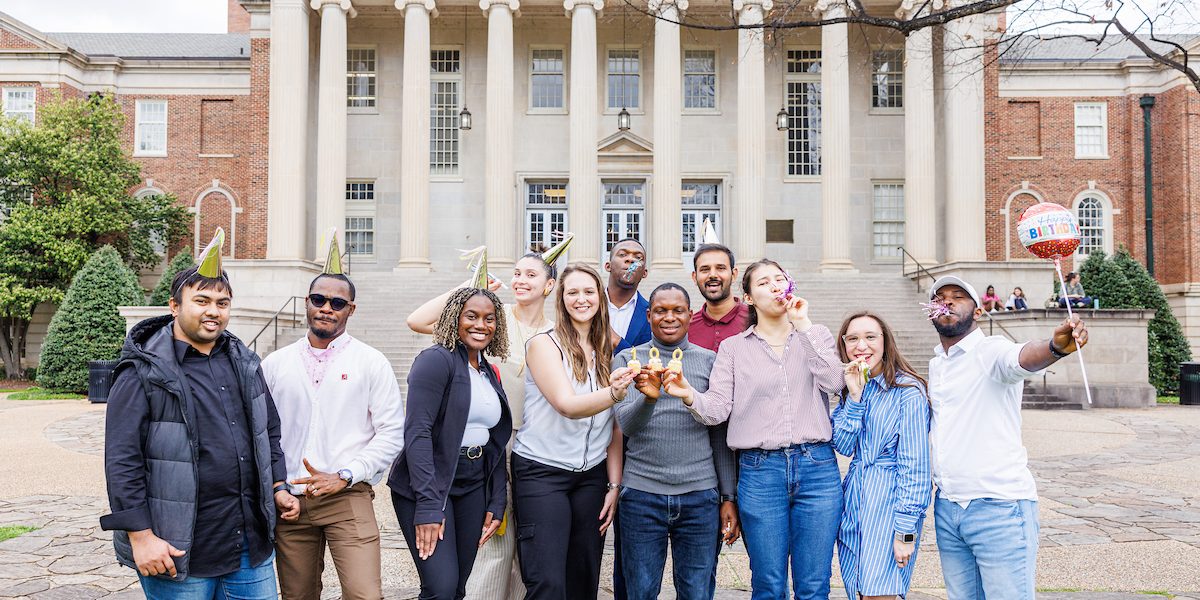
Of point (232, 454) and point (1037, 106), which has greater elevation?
point (1037, 106)

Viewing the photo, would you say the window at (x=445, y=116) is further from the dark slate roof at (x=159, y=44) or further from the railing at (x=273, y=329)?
the dark slate roof at (x=159, y=44)

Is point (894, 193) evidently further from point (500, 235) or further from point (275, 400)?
point (275, 400)

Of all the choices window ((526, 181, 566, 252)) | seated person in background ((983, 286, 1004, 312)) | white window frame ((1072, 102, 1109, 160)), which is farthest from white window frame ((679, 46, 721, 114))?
white window frame ((1072, 102, 1109, 160))

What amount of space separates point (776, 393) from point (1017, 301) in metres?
20.0

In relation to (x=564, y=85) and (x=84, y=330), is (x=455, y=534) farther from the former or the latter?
(x=564, y=85)

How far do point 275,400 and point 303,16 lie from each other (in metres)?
25.3

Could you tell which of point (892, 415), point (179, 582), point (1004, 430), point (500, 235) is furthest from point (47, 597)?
point (500, 235)

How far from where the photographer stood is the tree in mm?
28375

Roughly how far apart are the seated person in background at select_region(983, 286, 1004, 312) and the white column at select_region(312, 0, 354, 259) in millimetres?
18350

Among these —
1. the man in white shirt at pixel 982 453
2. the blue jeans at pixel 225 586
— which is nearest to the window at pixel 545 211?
the man in white shirt at pixel 982 453

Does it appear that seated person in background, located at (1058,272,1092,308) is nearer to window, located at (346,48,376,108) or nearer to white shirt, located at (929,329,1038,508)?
white shirt, located at (929,329,1038,508)

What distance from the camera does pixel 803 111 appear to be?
2947 cm

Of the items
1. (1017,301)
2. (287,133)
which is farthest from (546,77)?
(1017,301)

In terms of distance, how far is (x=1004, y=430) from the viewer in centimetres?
412
